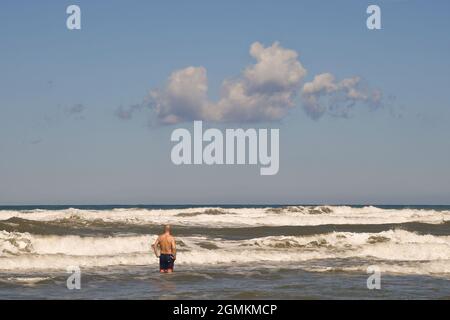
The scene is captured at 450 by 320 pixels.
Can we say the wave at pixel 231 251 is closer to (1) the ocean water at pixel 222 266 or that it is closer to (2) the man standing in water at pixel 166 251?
(1) the ocean water at pixel 222 266

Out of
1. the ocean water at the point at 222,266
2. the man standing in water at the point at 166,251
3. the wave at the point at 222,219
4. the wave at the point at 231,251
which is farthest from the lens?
the wave at the point at 222,219

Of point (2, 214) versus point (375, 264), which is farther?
point (2, 214)

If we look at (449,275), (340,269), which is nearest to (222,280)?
(340,269)

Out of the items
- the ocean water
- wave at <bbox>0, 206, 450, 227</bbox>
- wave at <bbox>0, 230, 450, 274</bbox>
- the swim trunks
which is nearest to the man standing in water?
the swim trunks

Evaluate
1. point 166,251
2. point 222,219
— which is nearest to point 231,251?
point 166,251

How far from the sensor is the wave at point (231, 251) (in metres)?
23.3

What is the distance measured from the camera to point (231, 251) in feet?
90.3

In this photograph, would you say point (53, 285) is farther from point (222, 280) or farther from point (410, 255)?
point (410, 255)

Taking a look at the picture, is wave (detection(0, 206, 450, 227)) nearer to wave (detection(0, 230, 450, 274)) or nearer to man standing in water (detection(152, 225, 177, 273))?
wave (detection(0, 230, 450, 274))

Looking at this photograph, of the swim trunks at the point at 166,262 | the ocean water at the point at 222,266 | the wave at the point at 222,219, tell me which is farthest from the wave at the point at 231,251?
the wave at the point at 222,219

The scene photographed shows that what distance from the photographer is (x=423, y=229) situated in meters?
45.3

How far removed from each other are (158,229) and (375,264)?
19.5m

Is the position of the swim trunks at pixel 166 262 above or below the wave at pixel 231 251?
Result: above

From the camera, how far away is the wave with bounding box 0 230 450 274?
919 inches
